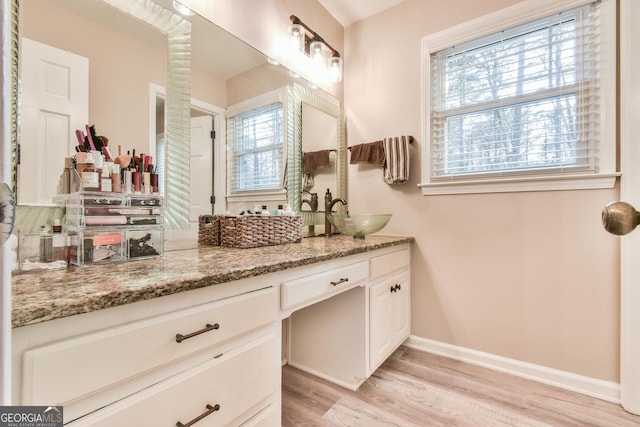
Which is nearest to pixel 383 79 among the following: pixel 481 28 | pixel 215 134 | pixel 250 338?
pixel 481 28

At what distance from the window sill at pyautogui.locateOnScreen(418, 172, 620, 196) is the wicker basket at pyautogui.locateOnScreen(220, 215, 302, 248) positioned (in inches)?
45.1

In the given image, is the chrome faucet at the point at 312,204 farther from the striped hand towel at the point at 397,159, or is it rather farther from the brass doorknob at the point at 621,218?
the brass doorknob at the point at 621,218

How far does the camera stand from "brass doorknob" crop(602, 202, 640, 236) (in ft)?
1.89

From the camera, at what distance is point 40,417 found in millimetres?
546

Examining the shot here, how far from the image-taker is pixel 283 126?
2.00 metres

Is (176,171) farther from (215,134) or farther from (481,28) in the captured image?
(481,28)

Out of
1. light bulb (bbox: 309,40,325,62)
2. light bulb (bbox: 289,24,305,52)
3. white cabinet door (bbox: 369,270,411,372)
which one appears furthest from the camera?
light bulb (bbox: 309,40,325,62)

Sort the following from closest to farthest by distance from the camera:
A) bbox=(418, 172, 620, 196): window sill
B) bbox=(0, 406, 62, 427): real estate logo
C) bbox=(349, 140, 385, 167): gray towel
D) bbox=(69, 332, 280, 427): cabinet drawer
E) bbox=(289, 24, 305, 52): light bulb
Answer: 1. bbox=(0, 406, 62, 427): real estate logo
2. bbox=(69, 332, 280, 427): cabinet drawer
3. bbox=(418, 172, 620, 196): window sill
4. bbox=(289, 24, 305, 52): light bulb
5. bbox=(349, 140, 385, 167): gray towel

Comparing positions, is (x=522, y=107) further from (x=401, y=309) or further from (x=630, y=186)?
(x=401, y=309)

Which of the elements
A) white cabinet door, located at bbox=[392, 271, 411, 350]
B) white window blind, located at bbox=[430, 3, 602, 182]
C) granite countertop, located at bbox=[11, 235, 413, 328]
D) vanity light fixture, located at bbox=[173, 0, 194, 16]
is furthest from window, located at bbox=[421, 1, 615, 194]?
vanity light fixture, located at bbox=[173, 0, 194, 16]

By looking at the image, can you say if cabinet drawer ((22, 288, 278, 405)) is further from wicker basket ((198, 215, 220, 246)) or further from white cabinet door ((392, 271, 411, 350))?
white cabinet door ((392, 271, 411, 350))

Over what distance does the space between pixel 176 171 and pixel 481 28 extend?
2131 millimetres

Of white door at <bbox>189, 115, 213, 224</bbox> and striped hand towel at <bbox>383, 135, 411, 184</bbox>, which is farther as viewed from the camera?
striped hand towel at <bbox>383, 135, 411, 184</bbox>

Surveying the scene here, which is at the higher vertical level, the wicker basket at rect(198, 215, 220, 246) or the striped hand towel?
the striped hand towel
